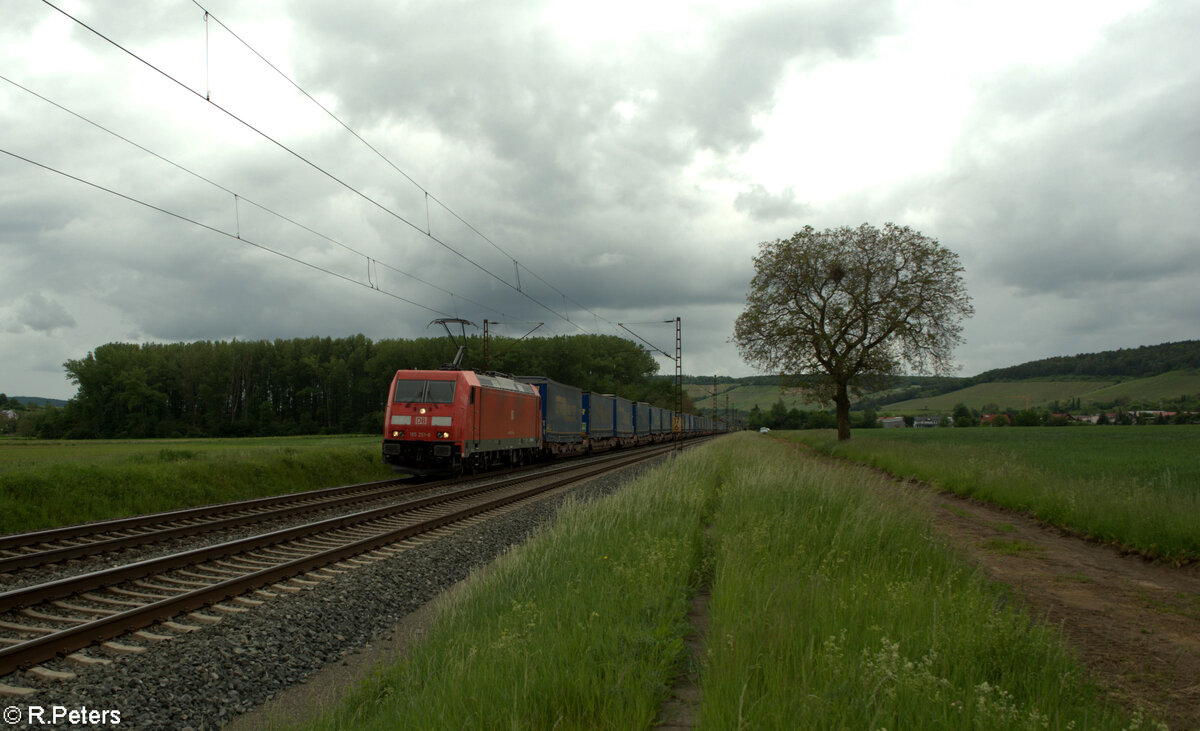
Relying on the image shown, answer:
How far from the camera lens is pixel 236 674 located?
4973mm

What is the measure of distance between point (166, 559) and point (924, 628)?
320 inches

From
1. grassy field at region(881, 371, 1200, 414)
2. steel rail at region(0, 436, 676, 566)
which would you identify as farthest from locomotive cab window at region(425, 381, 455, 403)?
grassy field at region(881, 371, 1200, 414)

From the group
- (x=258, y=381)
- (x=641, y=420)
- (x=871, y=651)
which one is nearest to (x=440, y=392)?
(x=871, y=651)

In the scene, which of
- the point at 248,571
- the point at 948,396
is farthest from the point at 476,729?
the point at 948,396

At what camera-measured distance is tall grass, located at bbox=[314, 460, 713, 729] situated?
3340 mm

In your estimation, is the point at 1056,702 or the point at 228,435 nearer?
the point at 1056,702

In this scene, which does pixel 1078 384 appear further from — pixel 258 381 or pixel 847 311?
pixel 258 381

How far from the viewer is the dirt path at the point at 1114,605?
459 centimetres

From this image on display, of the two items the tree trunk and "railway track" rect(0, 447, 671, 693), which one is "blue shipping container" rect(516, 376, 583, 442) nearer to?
the tree trunk

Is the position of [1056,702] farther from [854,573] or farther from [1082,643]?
[1082,643]

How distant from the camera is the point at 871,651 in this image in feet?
12.3

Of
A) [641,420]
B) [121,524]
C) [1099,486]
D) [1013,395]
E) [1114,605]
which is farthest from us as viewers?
[1013,395]

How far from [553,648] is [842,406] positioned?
3900cm

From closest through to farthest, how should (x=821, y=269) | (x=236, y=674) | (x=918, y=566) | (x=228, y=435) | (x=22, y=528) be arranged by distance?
(x=236, y=674) < (x=918, y=566) < (x=22, y=528) < (x=821, y=269) < (x=228, y=435)
